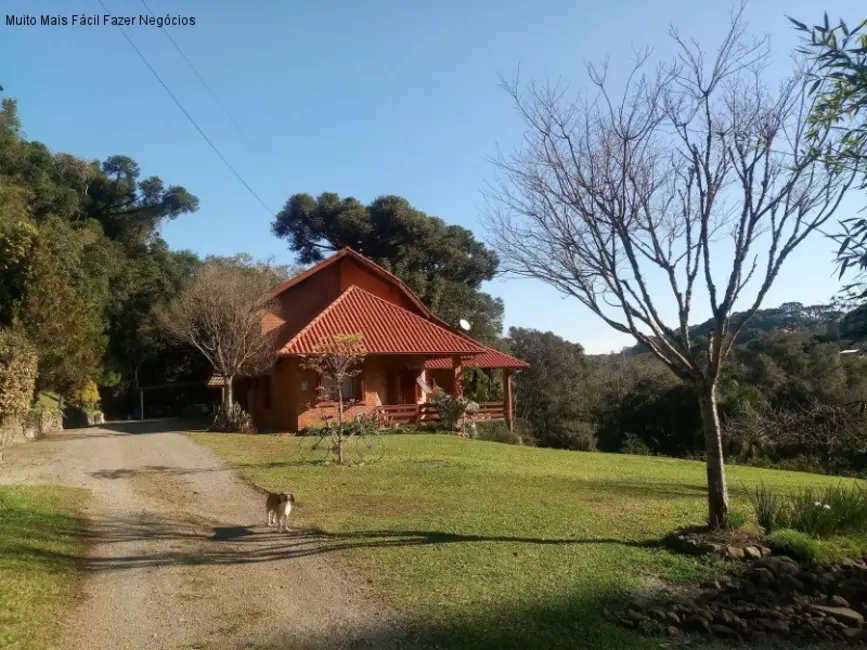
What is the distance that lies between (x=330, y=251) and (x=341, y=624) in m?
37.5

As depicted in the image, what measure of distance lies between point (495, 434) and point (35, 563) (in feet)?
62.7

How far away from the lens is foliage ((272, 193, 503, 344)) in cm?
3897

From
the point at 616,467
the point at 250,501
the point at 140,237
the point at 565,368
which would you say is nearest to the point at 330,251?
the point at 140,237

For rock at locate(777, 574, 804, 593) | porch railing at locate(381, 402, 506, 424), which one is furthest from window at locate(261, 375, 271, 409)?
rock at locate(777, 574, 804, 593)

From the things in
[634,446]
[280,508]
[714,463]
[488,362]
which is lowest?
[634,446]

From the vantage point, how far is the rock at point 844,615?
18.9 feet

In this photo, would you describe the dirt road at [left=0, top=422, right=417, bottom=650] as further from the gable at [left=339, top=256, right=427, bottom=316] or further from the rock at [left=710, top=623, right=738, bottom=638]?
the gable at [left=339, top=256, right=427, bottom=316]

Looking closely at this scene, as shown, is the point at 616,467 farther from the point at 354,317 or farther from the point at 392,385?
the point at 354,317

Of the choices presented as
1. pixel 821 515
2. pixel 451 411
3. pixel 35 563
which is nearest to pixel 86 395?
pixel 451 411

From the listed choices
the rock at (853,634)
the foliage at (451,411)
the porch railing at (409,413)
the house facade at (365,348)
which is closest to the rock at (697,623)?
the rock at (853,634)

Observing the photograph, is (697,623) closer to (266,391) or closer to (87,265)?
(266,391)

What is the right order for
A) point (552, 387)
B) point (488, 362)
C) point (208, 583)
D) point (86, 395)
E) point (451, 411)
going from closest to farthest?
point (208, 583)
point (451, 411)
point (488, 362)
point (86, 395)
point (552, 387)

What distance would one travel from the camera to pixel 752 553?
7.57 metres

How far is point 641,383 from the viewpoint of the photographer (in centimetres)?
3962
